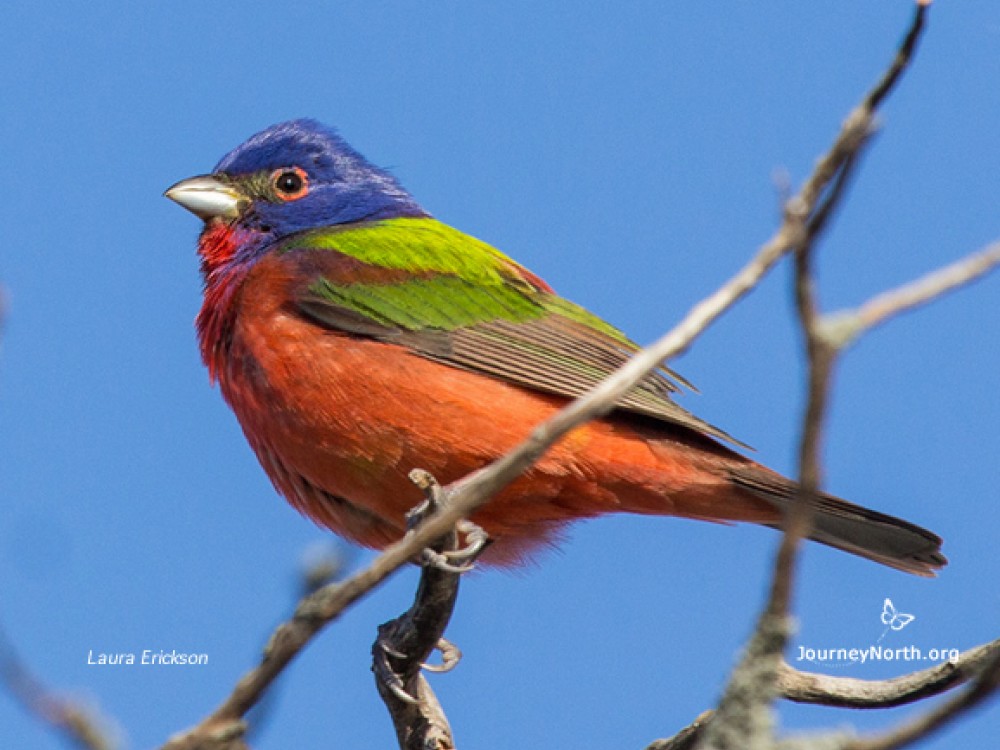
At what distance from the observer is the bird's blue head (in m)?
6.75

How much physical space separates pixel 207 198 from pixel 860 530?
11.8 feet

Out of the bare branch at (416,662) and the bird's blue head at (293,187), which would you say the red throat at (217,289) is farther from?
the bare branch at (416,662)

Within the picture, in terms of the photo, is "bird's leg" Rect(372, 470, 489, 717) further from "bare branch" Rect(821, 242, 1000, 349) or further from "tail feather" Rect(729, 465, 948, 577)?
"bare branch" Rect(821, 242, 1000, 349)

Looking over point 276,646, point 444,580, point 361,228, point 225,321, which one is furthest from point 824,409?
point 361,228

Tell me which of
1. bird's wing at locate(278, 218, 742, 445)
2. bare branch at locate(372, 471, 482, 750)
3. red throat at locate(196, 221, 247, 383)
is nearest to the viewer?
bare branch at locate(372, 471, 482, 750)

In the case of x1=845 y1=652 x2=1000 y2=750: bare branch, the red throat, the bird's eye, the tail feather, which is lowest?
x1=845 y1=652 x2=1000 y2=750: bare branch

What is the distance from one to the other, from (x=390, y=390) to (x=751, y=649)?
3225mm

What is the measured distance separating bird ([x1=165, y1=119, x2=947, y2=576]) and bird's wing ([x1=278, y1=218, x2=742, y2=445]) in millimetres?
10

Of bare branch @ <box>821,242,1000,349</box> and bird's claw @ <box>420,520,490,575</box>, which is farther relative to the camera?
bird's claw @ <box>420,520,490,575</box>

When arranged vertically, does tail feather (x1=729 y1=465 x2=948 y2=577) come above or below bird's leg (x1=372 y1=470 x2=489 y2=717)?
above

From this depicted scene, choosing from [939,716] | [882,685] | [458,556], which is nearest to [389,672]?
[458,556]

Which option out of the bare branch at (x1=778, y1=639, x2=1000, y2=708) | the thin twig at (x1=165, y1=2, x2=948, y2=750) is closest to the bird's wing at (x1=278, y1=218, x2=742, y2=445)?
the bare branch at (x1=778, y1=639, x2=1000, y2=708)

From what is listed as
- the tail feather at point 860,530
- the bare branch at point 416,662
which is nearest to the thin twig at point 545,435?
the bare branch at point 416,662

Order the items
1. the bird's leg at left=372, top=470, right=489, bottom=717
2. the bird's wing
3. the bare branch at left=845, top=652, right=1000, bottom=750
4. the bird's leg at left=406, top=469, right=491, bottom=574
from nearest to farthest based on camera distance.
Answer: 1. the bare branch at left=845, top=652, right=1000, bottom=750
2. the bird's leg at left=406, top=469, right=491, bottom=574
3. the bird's leg at left=372, top=470, right=489, bottom=717
4. the bird's wing
